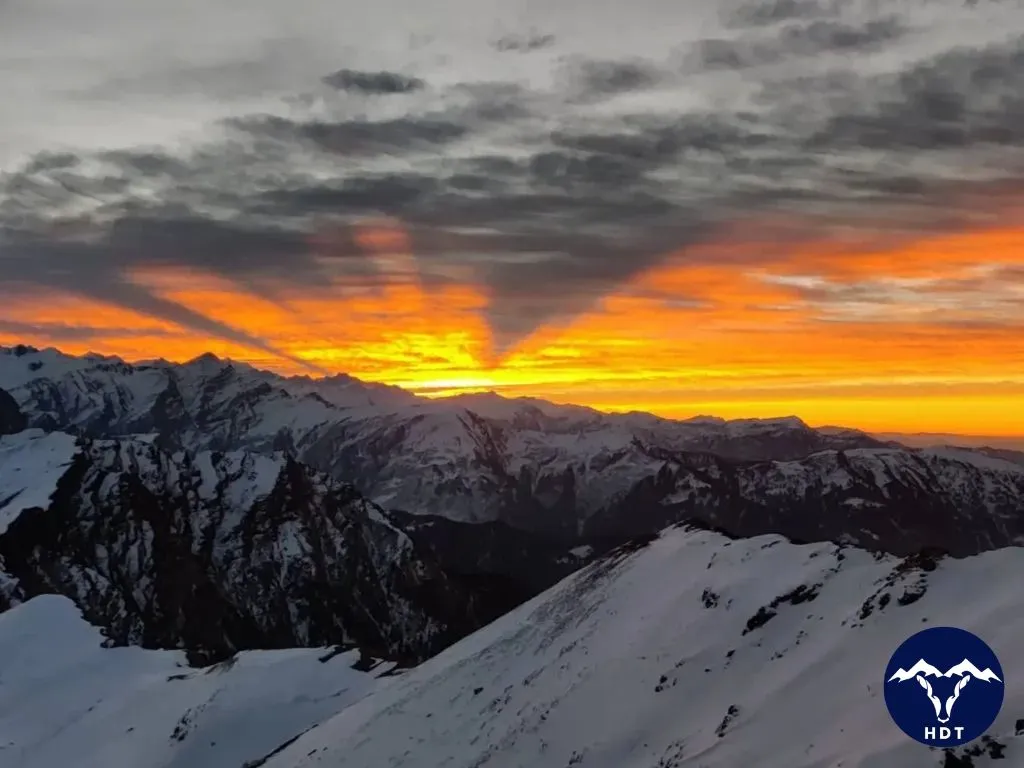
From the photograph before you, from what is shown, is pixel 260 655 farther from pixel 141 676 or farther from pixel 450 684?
pixel 450 684

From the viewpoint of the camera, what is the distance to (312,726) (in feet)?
284

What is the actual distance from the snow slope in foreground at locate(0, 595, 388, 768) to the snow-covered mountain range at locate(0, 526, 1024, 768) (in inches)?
8.9

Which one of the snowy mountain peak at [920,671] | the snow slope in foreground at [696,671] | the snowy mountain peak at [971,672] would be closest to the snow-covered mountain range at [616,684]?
the snow slope in foreground at [696,671]

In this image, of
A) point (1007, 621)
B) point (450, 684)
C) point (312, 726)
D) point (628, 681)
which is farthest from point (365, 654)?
point (1007, 621)

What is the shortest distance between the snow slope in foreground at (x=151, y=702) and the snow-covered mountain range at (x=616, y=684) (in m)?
0.23

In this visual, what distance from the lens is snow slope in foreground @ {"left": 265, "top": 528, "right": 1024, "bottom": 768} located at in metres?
42.1

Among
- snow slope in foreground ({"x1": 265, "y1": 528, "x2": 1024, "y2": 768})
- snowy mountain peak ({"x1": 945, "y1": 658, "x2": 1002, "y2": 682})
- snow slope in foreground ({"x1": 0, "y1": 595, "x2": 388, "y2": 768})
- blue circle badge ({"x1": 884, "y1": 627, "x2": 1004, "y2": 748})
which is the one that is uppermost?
snowy mountain peak ({"x1": 945, "y1": 658, "x2": 1002, "y2": 682})

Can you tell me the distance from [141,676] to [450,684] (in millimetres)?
45989

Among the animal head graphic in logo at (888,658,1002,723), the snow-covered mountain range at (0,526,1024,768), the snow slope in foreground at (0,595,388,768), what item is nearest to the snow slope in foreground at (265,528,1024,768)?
the snow-covered mountain range at (0,526,1024,768)

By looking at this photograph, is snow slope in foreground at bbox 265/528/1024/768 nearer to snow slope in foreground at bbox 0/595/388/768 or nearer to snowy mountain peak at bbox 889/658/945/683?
snowy mountain peak at bbox 889/658/945/683

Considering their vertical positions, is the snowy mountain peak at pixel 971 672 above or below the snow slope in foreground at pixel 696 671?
above

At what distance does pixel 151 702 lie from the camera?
9475 cm

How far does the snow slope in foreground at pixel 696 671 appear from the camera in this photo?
42125mm

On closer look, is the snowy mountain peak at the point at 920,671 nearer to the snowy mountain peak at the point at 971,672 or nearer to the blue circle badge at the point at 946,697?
the blue circle badge at the point at 946,697
